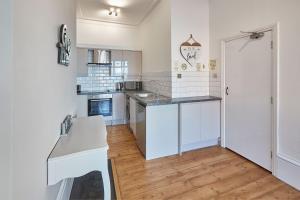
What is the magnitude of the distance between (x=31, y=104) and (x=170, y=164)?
223 centimetres

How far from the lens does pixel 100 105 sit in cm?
451

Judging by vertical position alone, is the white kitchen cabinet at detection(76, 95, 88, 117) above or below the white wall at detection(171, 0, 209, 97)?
below

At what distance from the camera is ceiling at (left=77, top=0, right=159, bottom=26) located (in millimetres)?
3684

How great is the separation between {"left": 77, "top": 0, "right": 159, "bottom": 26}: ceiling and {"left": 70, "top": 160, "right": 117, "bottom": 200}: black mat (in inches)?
131

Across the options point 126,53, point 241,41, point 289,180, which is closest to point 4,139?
point 289,180

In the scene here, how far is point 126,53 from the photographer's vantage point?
4.91 metres

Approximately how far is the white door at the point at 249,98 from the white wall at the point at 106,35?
2.93 m

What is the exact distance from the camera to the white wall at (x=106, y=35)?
184 inches

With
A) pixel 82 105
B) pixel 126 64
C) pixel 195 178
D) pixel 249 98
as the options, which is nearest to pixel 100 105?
pixel 82 105

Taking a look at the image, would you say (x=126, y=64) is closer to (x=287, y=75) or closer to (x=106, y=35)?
(x=106, y=35)

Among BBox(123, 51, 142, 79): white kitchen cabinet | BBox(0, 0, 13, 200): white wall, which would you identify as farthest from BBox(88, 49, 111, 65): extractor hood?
BBox(0, 0, 13, 200): white wall

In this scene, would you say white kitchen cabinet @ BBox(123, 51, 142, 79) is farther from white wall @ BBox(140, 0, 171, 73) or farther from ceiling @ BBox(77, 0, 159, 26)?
ceiling @ BBox(77, 0, 159, 26)

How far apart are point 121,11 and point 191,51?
1.99 metres

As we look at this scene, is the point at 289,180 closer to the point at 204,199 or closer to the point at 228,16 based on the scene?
the point at 204,199
